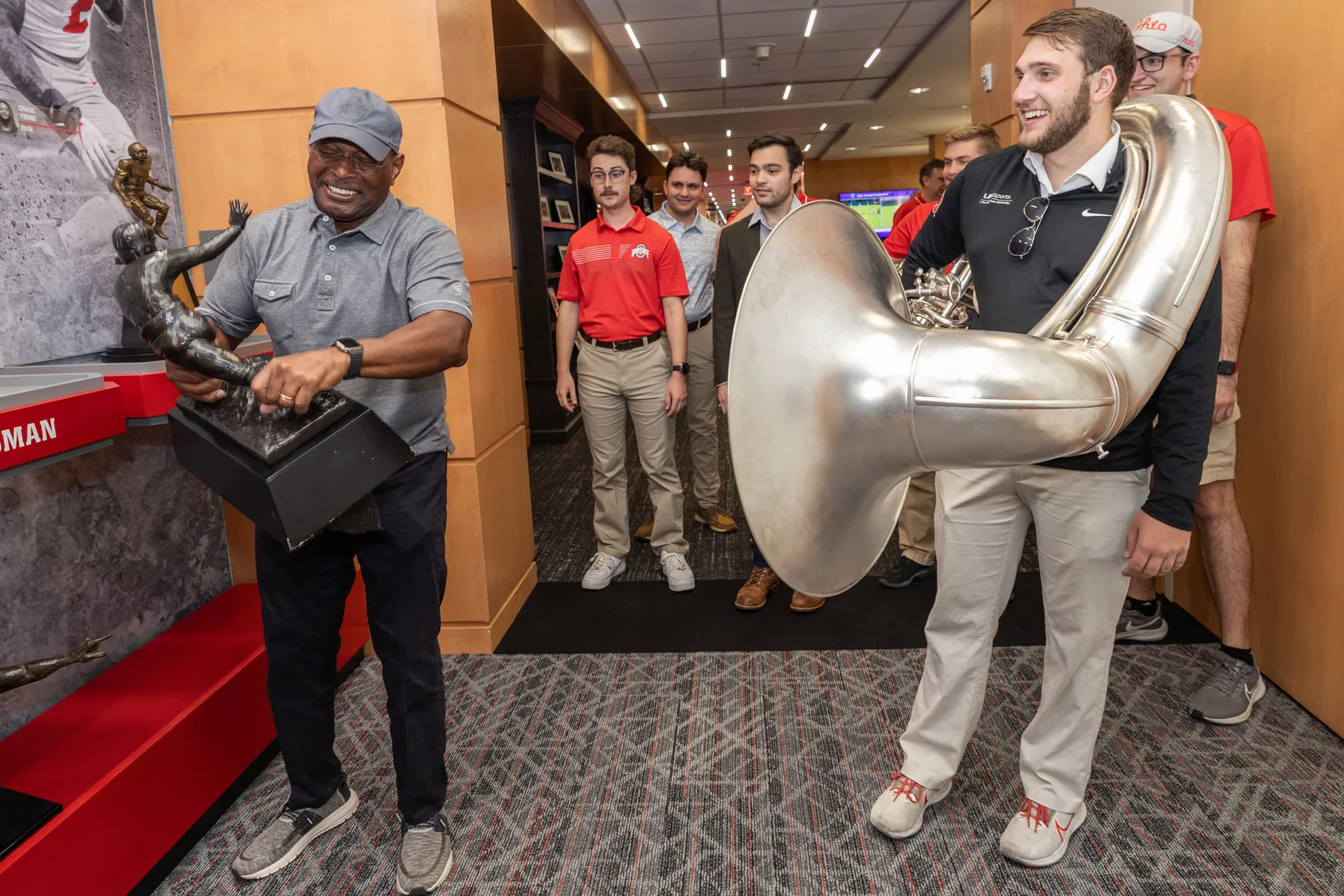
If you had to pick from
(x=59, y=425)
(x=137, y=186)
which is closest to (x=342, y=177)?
(x=59, y=425)

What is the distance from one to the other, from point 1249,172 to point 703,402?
2.29m

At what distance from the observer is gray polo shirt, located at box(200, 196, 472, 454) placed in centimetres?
165

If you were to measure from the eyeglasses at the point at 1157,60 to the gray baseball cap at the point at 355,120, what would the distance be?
191 cm

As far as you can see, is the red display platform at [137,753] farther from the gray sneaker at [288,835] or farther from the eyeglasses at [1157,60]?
the eyeglasses at [1157,60]

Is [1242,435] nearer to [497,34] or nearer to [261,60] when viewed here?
[261,60]

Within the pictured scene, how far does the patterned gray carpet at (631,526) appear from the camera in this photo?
3600mm

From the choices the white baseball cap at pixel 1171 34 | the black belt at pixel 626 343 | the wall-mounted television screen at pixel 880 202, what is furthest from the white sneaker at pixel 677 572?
the wall-mounted television screen at pixel 880 202

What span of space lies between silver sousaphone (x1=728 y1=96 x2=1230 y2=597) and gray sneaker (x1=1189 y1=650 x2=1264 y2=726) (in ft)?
Result: 5.83

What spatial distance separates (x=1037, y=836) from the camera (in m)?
1.77

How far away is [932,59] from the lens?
8.03 metres

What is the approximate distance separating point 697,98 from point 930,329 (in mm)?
9384

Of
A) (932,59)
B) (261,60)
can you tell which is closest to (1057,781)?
(261,60)

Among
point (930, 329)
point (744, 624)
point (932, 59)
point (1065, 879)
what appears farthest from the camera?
point (932, 59)

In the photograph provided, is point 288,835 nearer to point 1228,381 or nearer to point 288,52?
point 288,52
